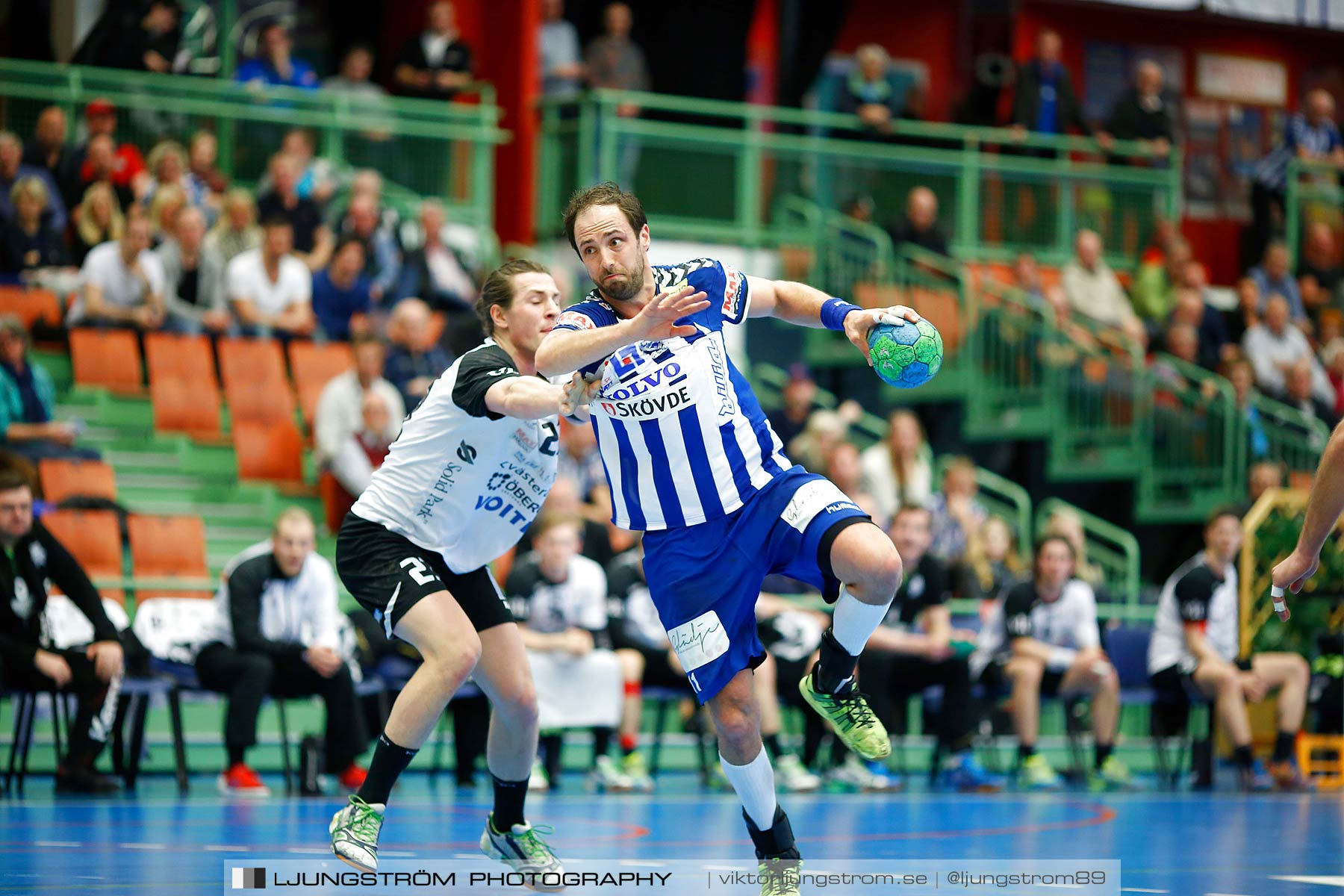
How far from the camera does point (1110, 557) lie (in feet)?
49.3

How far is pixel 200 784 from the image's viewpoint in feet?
35.9

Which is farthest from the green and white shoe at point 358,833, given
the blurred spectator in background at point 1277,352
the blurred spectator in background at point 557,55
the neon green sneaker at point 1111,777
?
the blurred spectator in background at point 1277,352

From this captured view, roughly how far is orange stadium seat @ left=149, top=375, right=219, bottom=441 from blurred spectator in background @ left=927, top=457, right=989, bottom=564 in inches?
217

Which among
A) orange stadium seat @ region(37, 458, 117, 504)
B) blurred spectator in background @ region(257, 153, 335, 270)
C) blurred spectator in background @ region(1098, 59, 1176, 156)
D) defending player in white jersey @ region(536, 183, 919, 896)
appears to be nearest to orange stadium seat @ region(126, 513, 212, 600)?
orange stadium seat @ region(37, 458, 117, 504)

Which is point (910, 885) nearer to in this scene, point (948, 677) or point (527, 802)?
point (527, 802)

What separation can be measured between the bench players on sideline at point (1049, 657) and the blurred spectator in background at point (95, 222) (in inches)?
287

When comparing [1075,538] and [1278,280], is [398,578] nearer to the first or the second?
[1075,538]

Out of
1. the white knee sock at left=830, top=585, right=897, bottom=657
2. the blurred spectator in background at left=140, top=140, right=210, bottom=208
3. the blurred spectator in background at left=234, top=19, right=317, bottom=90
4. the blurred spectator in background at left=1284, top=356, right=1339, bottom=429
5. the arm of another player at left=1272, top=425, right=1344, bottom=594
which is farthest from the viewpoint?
the blurred spectator in background at left=1284, top=356, right=1339, bottom=429

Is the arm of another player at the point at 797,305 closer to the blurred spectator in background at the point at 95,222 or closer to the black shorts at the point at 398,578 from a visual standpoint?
the black shorts at the point at 398,578

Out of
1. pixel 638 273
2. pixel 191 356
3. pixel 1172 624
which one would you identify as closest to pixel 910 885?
pixel 638 273

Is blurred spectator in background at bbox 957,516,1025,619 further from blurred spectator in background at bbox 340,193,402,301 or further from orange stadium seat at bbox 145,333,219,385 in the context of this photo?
orange stadium seat at bbox 145,333,219,385

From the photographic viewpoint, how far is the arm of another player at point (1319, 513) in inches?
218

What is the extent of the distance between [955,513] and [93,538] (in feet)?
21.0

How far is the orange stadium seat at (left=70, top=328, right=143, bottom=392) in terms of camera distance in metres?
13.4
